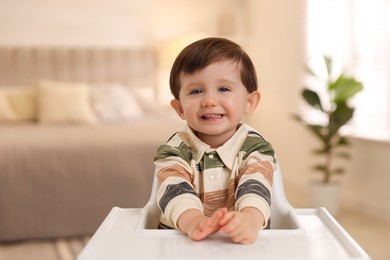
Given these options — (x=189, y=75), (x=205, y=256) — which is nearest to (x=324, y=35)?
(x=189, y=75)

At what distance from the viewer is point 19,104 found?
384 cm

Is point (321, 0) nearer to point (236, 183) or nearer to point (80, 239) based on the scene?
point (80, 239)

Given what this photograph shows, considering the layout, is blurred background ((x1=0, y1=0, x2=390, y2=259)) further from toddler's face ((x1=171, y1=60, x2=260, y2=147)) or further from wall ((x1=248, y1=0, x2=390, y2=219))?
toddler's face ((x1=171, y1=60, x2=260, y2=147))

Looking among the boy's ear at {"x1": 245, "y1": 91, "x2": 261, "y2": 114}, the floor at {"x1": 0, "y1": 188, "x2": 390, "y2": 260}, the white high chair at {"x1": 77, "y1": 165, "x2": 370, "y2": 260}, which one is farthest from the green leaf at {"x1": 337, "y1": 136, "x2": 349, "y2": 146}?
the white high chair at {"x1": 77, "y1": 165, "x2": 370, "y2": 260}

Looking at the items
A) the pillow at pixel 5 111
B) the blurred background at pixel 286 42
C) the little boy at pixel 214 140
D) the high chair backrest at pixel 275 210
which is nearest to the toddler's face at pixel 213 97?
the little boy at pixel 214 140

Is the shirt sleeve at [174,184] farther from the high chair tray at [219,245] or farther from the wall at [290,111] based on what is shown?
the wall at [290,111]

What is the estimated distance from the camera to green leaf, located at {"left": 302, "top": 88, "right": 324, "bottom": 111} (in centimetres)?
329

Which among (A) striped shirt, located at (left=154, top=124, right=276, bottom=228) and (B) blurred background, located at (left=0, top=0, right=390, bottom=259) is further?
(B) blurred background, located at (left=0, top=0, right=390, bottom=259)

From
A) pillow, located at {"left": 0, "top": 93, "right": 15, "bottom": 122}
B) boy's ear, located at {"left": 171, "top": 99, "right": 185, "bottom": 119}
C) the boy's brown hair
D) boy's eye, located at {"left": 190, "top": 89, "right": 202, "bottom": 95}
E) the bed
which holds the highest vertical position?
the boy's brown hair

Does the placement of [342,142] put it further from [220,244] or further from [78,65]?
[220,244]

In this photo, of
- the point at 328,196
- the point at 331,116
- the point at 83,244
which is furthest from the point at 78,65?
the point at 328,196

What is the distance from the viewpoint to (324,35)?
3.93 metres

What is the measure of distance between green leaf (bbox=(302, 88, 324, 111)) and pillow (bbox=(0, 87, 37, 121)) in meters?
2.03

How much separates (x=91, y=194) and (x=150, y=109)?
1.46m
